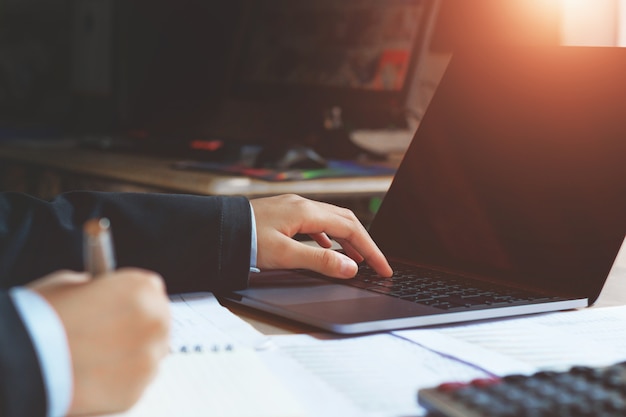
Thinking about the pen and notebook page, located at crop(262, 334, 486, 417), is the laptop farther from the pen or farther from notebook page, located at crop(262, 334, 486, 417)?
the pen

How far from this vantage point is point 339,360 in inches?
22.5

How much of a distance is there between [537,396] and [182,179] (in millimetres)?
1140

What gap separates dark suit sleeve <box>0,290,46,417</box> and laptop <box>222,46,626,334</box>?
25cm

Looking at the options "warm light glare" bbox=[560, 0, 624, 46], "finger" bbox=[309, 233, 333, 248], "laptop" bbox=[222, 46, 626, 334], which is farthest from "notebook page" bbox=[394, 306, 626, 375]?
"warm light glare" bbox=[560, 0, 624, 46]

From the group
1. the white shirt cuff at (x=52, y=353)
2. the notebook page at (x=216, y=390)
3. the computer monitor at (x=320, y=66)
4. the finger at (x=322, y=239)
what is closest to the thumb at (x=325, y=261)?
the finger at (x=322, y=239)

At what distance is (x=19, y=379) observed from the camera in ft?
1.42

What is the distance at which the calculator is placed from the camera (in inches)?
16.3

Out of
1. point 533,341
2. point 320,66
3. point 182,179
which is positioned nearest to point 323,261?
point 533,341

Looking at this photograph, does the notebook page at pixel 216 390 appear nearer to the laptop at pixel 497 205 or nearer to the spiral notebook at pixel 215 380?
the spiral notebook at pixel 215 380

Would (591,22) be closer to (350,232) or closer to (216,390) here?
(350,232)

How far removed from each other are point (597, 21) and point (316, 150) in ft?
2.37

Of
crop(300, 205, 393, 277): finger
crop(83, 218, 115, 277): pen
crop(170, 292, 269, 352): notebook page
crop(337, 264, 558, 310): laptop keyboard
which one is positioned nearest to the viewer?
crop(83, 218, 115, 277): pen

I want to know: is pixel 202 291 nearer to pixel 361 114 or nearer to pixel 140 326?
pixel 140 326

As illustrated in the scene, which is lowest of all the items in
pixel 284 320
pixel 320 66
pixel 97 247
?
pixel 284 320
